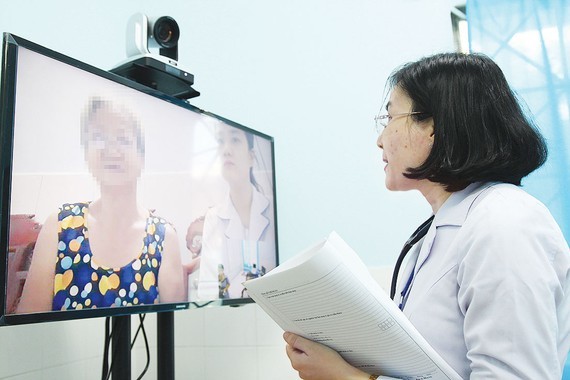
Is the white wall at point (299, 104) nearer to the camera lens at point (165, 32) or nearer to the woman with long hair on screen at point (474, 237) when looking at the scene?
the camera lens at point (165, 32)

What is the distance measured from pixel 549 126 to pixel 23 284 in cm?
169

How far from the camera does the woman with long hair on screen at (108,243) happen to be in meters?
1.13

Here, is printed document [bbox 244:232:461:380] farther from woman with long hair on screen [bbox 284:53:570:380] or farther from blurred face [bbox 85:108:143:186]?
blurred face [bbox 85:108:143:186]

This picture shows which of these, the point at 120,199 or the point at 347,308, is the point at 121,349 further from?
the point at 347,308

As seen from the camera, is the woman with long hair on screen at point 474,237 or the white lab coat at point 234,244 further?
the white lab coat at point 234,244

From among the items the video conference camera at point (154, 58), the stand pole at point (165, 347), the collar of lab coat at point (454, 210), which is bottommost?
the stand pole at point (165, 347)

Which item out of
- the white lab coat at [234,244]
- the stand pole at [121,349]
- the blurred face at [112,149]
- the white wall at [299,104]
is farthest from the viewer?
the white wall at [299,104]

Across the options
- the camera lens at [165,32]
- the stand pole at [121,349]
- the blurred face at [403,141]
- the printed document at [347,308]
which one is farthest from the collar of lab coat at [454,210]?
the camera lens at [165,32]

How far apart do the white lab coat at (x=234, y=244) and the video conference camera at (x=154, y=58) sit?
44 centimetres

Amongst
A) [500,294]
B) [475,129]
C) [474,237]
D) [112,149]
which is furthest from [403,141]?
[112,149]

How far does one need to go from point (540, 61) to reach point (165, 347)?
1.64m

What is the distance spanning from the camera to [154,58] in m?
1.51

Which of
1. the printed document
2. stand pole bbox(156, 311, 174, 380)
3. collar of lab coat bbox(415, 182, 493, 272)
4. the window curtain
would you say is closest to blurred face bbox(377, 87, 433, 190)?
collar of lab coat bbox(415, 182, 493, 272)

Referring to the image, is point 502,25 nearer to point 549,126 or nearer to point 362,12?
point 549,126
